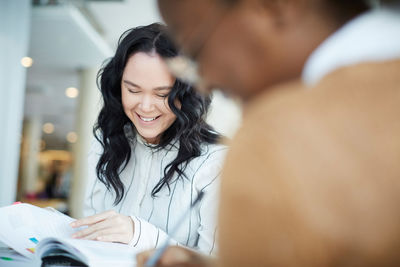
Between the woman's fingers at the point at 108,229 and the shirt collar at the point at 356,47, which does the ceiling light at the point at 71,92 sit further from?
the shirt collar at the point at 356,47

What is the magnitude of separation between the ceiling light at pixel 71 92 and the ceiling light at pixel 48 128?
17.2 feet

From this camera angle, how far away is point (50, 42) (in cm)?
503

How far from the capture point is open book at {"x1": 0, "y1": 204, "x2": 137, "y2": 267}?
0.79 meters

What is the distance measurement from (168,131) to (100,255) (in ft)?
2.49

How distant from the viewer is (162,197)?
137 centimetres

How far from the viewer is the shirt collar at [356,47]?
36 cm

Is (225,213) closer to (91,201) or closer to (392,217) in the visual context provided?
(392,217)

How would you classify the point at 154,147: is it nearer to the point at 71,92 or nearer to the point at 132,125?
the point at 132,125

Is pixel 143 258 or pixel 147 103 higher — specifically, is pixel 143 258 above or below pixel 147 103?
below

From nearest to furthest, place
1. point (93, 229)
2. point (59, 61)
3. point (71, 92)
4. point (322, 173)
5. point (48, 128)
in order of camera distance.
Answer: point (322, 173), point (93, 229), point (59, 61), point (71, 92), point (48, 128)

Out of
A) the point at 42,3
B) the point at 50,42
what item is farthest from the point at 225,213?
the point at 50,42

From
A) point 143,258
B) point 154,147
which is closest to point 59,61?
point 154,147

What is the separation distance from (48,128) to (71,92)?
6.85 m

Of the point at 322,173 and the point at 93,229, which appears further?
the point at 93,229
